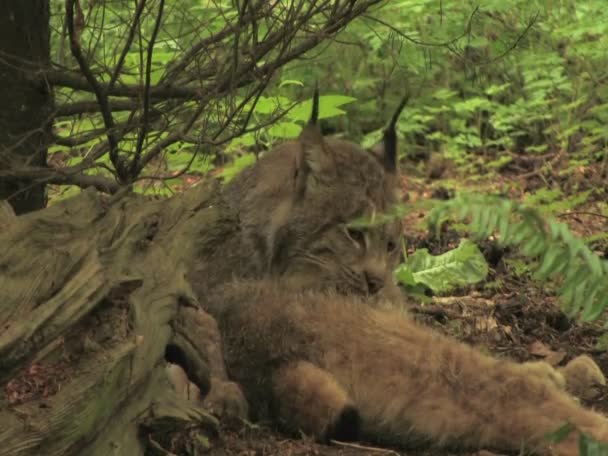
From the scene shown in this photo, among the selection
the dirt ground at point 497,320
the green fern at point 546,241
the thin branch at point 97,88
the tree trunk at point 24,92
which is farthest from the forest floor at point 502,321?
the tree trunk at point 24,92

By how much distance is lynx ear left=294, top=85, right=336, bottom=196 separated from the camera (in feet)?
16.1

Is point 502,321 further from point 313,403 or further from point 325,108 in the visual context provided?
point 313,403

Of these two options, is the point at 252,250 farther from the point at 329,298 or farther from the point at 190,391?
the point at 190,391

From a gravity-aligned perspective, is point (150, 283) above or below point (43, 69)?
below

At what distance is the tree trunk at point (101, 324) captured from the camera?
2662mm

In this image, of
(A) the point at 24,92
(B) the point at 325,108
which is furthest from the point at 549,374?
(A) the point at 24,92

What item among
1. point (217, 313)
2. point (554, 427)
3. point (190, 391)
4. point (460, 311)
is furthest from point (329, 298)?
point (460, 311)

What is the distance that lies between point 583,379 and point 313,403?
1.40m

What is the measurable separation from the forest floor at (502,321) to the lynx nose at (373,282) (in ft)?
0.95

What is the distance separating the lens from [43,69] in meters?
4.28

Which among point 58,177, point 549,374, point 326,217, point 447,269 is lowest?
point 447,269

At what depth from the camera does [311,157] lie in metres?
4.94

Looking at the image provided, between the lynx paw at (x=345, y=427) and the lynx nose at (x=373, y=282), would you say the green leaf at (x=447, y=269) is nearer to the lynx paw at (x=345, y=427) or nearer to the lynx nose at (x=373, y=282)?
the lynx nose at (x=373, y=282)

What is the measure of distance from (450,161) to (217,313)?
17.5 ft
